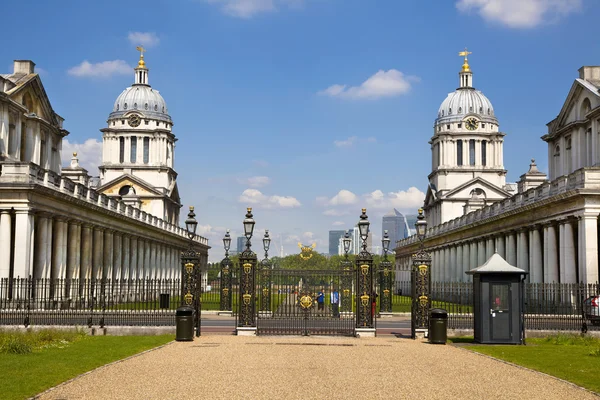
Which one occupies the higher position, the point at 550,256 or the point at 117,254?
the point at 117,254

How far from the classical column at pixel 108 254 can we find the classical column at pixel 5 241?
2132cm

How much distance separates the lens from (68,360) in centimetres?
2291

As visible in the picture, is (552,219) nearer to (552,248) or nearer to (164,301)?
(552,248)

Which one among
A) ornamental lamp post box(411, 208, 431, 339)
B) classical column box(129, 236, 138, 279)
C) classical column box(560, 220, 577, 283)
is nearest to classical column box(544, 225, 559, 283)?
classical column box(560, 220, 577, 283)

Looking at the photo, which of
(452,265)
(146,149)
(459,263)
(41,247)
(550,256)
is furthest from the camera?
(146,149)

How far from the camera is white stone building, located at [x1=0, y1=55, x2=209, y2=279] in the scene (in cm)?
4653

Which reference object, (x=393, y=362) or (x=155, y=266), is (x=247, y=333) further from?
(x=155, y=266)

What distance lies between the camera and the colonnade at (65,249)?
46375mm

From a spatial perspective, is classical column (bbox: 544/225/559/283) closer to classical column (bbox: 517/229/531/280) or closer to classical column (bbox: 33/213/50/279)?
classical column (bbox: 517/229/531/280)

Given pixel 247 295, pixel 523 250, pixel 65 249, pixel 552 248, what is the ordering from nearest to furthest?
pixel 247 295 < pixel 552 248 < pixel 65 249 < pixel 523 250

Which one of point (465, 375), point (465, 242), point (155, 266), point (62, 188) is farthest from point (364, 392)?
point (155, 266)

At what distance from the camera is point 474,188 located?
379 ft

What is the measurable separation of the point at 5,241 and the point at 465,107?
90.1m

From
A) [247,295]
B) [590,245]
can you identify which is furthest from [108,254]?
[590,245]
